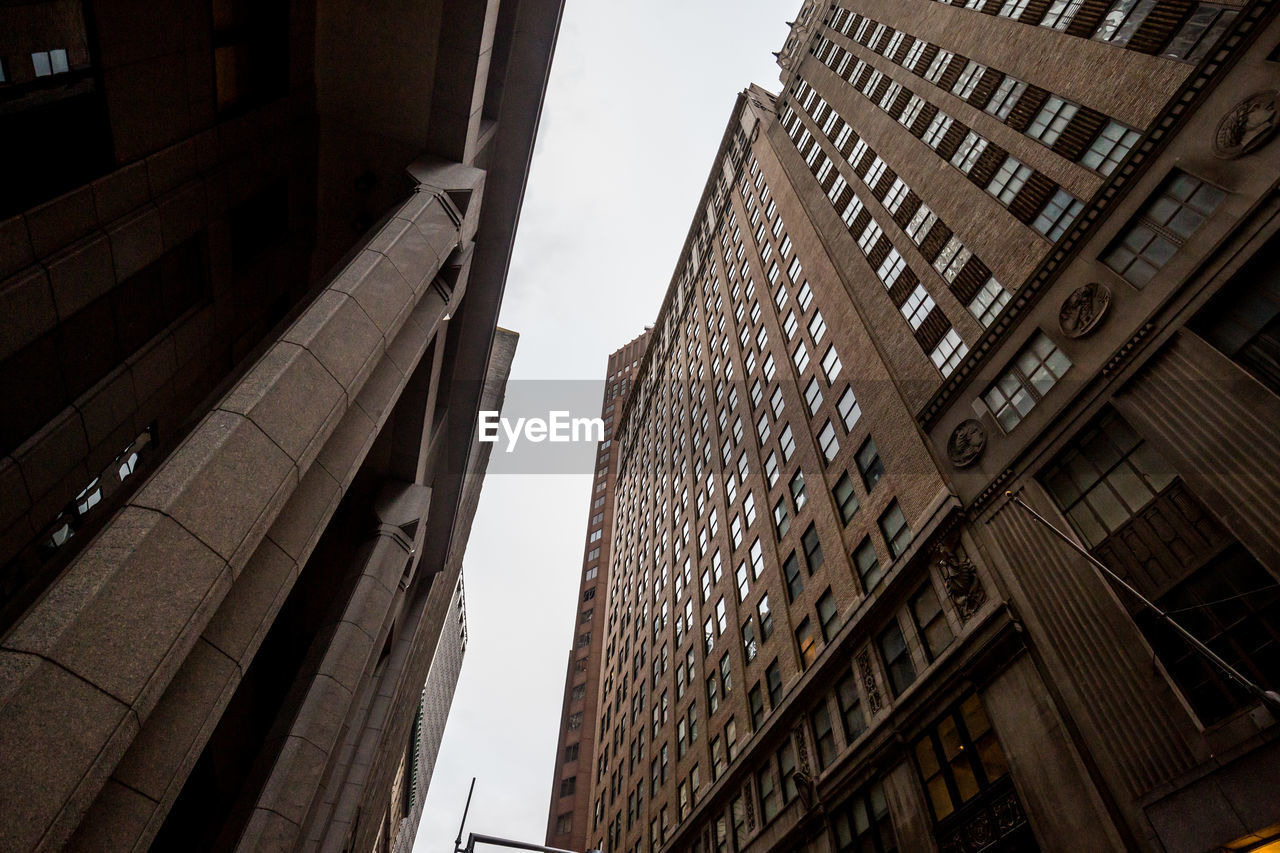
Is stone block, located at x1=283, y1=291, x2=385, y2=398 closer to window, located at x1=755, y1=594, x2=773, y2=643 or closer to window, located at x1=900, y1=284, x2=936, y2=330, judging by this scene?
window, located at x1=900, y1=284, x2=936, y2=330

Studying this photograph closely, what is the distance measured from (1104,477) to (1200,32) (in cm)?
1340

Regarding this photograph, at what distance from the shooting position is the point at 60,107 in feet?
29.9

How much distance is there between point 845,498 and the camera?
2711 cm

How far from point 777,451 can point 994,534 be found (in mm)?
17369

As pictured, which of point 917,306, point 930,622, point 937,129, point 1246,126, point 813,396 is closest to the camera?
point 1246,126

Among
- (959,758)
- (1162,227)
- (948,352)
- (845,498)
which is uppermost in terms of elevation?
(948,352)

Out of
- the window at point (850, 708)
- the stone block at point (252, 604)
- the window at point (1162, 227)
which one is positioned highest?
the window at point (1162, 227)

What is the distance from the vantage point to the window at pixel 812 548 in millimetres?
27891

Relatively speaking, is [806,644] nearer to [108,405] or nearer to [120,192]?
[108,405]

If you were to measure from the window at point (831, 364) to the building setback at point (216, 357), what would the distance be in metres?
18.1

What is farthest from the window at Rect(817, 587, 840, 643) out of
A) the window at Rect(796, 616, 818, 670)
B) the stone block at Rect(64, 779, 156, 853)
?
the stone block at Rect(64, 779, 156, 853)

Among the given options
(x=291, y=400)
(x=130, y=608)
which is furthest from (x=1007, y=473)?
(x=130, y=608)

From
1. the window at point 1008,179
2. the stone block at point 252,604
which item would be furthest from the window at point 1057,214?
the stone block at point 252,604

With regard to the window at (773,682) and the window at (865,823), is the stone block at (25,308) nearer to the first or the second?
the window at (865,823)
